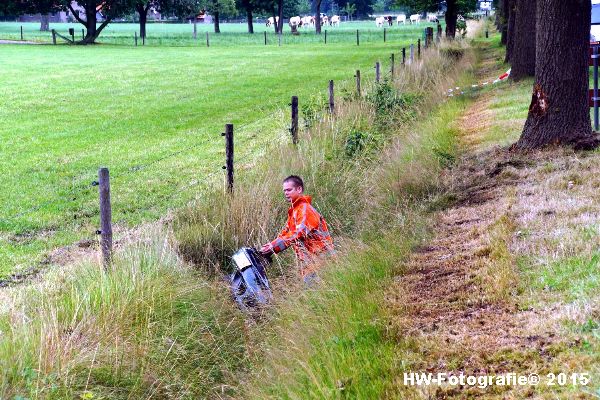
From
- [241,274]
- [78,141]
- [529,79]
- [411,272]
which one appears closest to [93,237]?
[241,274]

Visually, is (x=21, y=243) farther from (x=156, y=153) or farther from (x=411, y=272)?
(x=156, y=153)

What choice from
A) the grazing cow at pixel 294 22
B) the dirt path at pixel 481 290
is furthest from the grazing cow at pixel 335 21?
the dirt path at pixel 481 290

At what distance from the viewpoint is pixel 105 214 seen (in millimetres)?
7348

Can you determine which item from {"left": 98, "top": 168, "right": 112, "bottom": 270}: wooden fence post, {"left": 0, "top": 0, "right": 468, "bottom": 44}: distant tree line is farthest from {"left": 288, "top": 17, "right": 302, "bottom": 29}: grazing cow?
{"left": 98, "top": 168, "right": 112, "bottom": 270}: wooden fence post

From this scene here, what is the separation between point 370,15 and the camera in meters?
134

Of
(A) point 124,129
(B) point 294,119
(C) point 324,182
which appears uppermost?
(B) point 294,119

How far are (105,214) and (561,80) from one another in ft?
21.5

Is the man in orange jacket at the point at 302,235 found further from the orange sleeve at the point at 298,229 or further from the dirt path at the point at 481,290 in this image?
the dirt path at the point at 481,290

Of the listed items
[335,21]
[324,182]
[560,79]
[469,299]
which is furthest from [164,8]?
[469,299]

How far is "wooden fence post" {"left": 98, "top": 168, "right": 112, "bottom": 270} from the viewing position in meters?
7.21

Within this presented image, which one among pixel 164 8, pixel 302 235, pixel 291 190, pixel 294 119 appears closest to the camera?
pixel 302 235

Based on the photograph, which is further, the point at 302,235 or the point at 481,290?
the point at 302,235

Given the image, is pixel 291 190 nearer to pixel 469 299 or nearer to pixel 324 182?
pixel 469 299

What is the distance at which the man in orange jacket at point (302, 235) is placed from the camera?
7.85 meters
